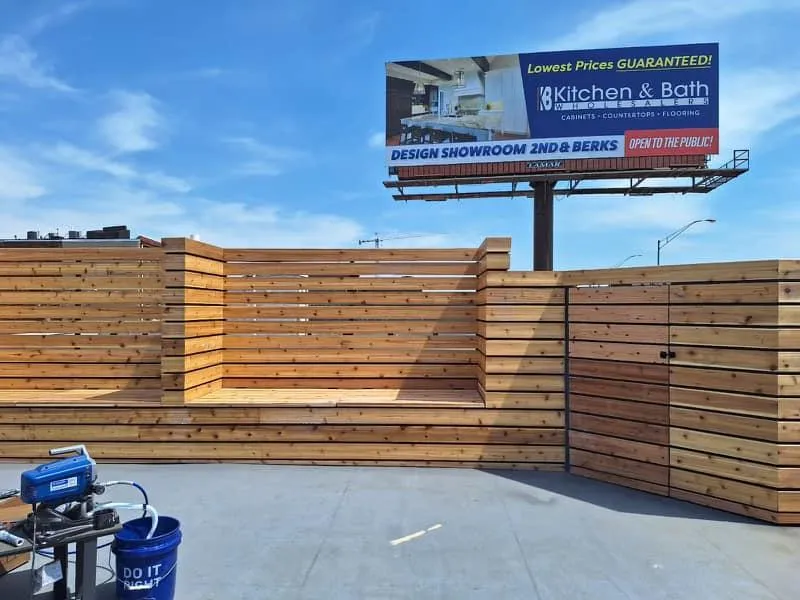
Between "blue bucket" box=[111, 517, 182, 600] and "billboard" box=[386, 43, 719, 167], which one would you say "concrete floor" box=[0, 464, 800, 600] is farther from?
"billboard" box=[386, 43, 719, 167]

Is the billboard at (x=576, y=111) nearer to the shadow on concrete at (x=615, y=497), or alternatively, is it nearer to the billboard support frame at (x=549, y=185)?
the billboard support frame at (x=549, y=185)

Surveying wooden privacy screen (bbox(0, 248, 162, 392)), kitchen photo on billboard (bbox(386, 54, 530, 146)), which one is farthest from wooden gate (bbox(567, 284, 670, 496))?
kitchen photo on billboard (bbox(386, 54, 530, 146))

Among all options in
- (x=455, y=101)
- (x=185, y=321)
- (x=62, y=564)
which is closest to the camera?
(x=62, y=564)

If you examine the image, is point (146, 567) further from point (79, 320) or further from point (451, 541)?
point (79, 320)

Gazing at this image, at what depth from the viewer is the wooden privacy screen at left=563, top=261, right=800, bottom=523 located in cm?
437

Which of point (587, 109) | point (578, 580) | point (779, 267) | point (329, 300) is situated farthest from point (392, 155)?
point (578, 580)

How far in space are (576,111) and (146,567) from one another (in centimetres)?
1352

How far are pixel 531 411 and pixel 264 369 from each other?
3.29 metres

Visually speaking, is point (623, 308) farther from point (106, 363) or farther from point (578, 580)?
point (106, 363)

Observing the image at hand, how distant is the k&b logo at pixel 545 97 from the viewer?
44.8 ft

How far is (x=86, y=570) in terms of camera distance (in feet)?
9.52

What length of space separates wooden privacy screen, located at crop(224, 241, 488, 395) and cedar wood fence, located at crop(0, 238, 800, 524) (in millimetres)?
25

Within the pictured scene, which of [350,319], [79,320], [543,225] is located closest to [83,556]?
[350,319]

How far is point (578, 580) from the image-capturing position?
3.38m
